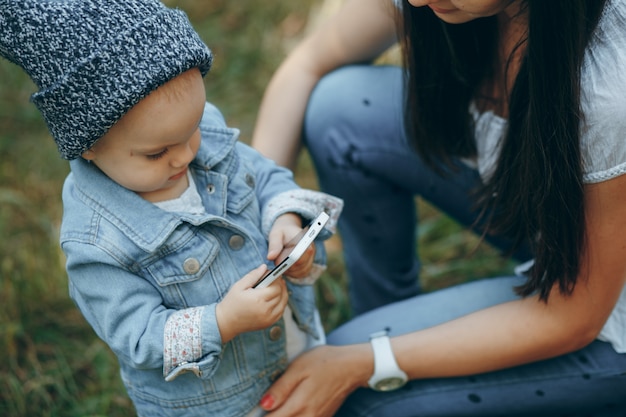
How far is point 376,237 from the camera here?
1.66 m

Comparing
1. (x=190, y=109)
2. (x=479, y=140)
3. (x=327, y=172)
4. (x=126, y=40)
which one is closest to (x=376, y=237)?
(x=327, y=172)

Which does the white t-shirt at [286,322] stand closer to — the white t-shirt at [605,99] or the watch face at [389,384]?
the watch face at [389,384]

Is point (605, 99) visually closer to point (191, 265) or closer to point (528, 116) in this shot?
point (528, 116)

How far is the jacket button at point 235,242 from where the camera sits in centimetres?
114

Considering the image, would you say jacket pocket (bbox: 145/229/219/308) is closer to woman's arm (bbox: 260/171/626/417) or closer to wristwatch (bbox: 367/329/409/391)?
woman's arm (bbox: 260/171/626/417)

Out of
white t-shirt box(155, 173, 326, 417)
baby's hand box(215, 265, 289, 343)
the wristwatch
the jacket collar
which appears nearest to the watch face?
the wristwatch

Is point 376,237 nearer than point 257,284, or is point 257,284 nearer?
point 257,284

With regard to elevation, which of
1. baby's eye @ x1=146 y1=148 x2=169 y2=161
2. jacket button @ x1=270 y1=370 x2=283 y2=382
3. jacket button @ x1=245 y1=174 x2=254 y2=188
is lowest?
jacket button @ x1=270 y1=370 x2=283 y2=382

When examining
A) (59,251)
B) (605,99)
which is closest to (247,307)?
(605,99)

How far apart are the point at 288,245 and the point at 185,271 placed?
0.16 metres

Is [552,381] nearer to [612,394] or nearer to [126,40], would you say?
[612,394]

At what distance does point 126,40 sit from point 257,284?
0.38 metres

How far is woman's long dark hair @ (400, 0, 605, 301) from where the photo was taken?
102cm

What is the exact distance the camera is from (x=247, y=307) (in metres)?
1.03
